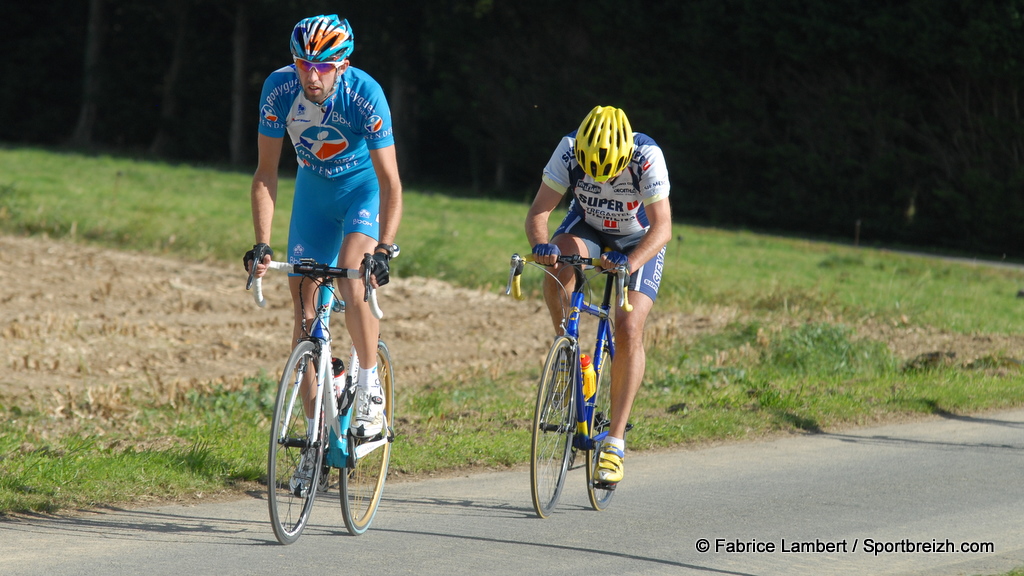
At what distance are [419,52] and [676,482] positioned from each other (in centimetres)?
3630

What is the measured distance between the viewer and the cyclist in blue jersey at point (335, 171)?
513cm

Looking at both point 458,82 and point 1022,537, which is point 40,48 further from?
point 1022,537

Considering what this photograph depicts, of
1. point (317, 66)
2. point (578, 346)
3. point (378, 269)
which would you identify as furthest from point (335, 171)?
point (578, 346)

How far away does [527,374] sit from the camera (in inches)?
396

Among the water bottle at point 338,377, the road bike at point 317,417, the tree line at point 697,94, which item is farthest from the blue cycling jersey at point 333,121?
the tree line at point 697,94

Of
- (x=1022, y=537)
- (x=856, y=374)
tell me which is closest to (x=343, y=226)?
(x=1022, y=537)

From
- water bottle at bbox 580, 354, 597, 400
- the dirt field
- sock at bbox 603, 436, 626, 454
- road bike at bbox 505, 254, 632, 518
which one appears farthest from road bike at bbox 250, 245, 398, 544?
the dirt field

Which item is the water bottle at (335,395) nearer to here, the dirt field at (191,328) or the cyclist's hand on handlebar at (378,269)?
the cyclist's hand on handlebar at (378,269)

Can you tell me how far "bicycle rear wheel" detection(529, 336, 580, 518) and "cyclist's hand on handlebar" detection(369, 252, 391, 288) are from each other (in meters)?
1.12

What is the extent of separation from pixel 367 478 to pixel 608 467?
132 cm

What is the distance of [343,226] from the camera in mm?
5402

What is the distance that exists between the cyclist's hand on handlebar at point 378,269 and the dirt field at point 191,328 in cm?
427

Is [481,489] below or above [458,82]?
below

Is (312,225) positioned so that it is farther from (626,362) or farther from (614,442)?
(614,442)
